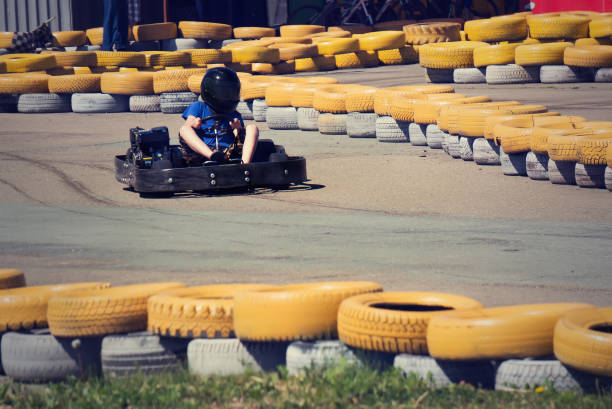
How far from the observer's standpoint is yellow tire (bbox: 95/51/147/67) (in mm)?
15047

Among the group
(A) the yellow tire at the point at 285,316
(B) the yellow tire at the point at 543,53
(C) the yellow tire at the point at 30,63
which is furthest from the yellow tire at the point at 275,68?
(A) the yellow tire at the point at 285,316

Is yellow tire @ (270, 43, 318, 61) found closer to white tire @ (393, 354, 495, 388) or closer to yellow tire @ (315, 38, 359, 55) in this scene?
yellow tire @ (315, 38, 359, 55)

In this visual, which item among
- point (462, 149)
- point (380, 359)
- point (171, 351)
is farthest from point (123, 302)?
point (462, 149)

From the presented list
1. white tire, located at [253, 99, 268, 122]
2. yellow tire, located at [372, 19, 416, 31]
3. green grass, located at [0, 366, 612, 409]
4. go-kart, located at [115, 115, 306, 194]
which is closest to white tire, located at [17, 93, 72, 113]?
white tire, located at [253, 99, 268, 122]

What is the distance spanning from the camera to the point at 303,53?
55.9 ft

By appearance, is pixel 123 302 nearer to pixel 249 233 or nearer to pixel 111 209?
pixel 249 233

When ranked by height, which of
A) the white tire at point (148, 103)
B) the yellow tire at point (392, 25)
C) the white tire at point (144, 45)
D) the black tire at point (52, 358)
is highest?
the yellow tire at point (392, 25)

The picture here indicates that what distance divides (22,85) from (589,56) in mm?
7302

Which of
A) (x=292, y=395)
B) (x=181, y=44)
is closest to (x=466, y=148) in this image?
(x=292, y=395)

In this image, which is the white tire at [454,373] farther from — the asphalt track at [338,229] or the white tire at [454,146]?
the white tire at [454,146]

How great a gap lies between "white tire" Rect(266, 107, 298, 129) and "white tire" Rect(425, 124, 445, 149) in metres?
2.14

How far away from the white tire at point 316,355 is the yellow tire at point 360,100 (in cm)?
675

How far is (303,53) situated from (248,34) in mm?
3175

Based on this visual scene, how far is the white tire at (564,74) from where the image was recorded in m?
12.8
